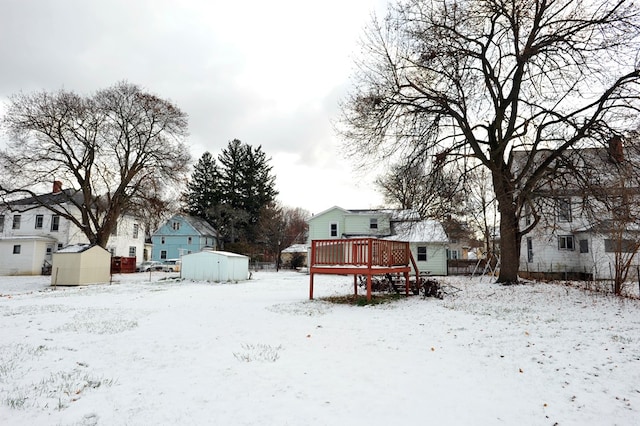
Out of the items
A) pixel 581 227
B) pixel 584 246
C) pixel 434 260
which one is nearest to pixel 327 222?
pixel 434 260

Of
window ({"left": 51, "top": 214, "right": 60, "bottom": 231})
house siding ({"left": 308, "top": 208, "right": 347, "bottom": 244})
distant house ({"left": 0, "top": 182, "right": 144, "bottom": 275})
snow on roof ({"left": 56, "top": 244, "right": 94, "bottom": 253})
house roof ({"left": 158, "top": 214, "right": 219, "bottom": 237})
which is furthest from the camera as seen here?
house roof ({"left": 158, "top": 214, "right": 219, "bottom": 237})

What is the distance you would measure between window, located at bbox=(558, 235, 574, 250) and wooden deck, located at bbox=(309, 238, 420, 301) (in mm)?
18447

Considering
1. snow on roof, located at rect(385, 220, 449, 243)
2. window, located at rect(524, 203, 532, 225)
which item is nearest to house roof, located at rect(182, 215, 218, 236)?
snow on roof, located at rect(385, 220, 449, 243)

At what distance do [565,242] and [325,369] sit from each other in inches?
1047

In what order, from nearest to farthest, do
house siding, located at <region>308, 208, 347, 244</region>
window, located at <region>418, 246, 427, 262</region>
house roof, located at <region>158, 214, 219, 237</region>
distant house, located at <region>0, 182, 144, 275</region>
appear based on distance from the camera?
window, located at <region>418, 246, 427, 262</region>
distant house, located at <region>0, 182, 144, 275</region>
house siding, located at <region>308, 208, 347, 244</region>
house roof, located at <region>158, 214, 219, 237</region>

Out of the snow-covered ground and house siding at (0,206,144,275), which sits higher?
house siding at (0,206,144,275)

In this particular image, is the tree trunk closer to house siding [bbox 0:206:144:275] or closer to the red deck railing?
the red deck railing

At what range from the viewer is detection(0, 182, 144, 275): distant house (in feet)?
102

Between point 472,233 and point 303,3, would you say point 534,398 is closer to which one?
point 303,3

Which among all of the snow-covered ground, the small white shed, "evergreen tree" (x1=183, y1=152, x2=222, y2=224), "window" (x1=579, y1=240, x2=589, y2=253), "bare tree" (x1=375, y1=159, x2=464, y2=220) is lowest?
the snow-covered ground

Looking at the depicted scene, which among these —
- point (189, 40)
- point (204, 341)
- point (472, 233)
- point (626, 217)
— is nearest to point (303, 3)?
point (189, 40)

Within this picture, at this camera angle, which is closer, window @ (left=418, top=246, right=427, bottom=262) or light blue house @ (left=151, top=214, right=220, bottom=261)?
window @ (left=418, top=246, right=427, bottom=262)

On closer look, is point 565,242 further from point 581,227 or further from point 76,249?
point 76,249

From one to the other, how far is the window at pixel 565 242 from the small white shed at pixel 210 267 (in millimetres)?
22272
